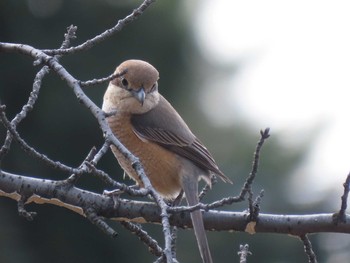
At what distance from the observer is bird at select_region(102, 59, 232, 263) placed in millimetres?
5797

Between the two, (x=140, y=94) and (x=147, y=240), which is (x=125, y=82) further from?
(x=147, y=240)

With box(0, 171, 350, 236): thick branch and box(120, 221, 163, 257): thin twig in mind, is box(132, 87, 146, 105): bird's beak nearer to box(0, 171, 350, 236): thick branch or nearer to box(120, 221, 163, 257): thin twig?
box(0, 171, 350, 236): thick branch

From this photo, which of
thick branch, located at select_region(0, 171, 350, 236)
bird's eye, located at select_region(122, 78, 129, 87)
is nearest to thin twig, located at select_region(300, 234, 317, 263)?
thick branch, located at select_region(0, 171, 350, 236)

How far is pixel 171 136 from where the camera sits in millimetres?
6062

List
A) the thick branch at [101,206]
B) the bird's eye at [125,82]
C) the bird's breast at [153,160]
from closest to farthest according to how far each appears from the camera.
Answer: the thick branch at [101,206]
the bird's breast at [153,160]
the bird's eye at [125,82]

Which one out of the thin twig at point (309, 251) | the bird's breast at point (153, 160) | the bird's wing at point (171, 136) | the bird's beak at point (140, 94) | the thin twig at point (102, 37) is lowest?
the thin twig at point (309, 251)

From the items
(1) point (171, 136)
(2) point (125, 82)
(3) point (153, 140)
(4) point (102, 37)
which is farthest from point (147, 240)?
(2) point (125, 82)

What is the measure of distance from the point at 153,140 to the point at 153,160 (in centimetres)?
16

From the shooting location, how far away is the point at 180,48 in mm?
14289

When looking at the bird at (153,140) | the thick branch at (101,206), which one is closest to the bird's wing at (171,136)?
the bird at (153,140)

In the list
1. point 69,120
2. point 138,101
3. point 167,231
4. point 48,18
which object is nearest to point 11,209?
point 69,120

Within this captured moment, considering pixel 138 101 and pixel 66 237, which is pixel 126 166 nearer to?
pixel 138 101

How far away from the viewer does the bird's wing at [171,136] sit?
19.3ft

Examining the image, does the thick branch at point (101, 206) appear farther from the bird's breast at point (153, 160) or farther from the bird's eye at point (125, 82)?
the bird's eye at point (125, 82)
